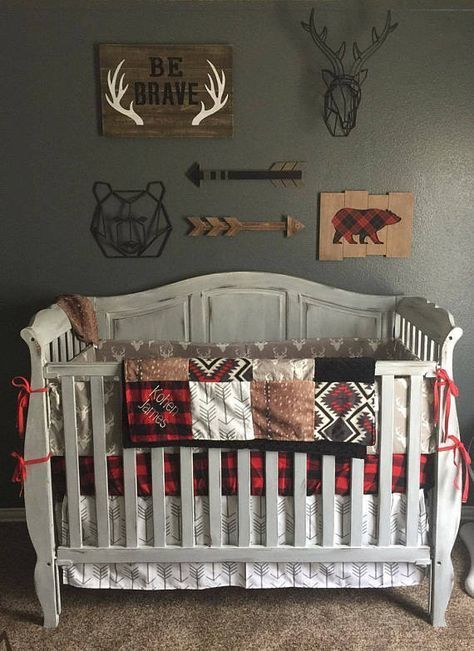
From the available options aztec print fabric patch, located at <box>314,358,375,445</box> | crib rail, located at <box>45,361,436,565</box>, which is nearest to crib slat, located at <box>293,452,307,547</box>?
crib rail, located at <box>45,361,436,565</box>

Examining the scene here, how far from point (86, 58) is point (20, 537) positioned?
1974 millimetres

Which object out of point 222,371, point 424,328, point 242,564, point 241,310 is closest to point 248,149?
point 241,310

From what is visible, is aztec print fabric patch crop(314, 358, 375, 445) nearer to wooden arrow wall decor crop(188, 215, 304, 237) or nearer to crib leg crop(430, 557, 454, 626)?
crib leg crop(430, 557, 454, 626)

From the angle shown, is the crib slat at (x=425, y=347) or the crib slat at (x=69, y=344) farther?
the crib slat at (x=69, y=344)

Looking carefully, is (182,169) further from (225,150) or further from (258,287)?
(258,287)

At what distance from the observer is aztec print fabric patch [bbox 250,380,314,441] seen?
6.17 feet

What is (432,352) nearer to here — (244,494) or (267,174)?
(244,494)

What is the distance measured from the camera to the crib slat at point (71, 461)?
75.8 inches

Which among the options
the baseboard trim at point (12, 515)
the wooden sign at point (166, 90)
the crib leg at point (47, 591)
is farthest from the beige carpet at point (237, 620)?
the wooden sign at point (166, 90)

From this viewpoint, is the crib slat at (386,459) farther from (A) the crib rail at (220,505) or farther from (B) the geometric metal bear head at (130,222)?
(B) the geometric metal bear head at (130,222)

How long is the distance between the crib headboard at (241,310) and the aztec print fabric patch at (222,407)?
85 cm

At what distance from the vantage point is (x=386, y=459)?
6.36 feet

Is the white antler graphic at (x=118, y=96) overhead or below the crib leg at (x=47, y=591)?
overhead

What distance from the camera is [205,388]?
1.89 metres
